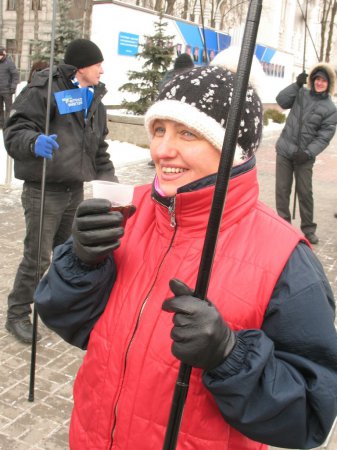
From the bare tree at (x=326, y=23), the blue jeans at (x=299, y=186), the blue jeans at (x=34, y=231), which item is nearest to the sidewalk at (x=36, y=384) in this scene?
the blue jeans at (x=34, y=231)

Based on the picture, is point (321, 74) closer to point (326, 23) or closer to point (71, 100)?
point (71, 100)

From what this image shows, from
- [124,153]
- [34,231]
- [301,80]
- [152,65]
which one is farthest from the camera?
[152,65]

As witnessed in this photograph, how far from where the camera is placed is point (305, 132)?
7172 millimetres

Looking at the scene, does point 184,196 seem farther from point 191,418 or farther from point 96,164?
point 96,164

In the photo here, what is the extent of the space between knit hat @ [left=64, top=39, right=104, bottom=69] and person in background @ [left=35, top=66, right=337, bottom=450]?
2.49 metres

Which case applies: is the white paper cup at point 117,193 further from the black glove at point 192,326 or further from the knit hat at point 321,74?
the knit hat at point 321,74

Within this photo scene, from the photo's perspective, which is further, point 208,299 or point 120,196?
point 120,196

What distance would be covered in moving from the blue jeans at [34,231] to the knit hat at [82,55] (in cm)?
95

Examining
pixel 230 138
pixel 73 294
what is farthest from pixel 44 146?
pixel 230 138

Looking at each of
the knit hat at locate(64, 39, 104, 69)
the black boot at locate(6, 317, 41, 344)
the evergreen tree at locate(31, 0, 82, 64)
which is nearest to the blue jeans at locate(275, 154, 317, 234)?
the knit hat at locate(64, 39, 104, 69)

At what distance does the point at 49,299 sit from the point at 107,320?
0.21 metres

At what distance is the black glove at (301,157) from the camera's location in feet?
23.4

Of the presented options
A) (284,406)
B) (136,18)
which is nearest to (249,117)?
(284,406)

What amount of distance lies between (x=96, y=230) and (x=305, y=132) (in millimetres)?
6089
